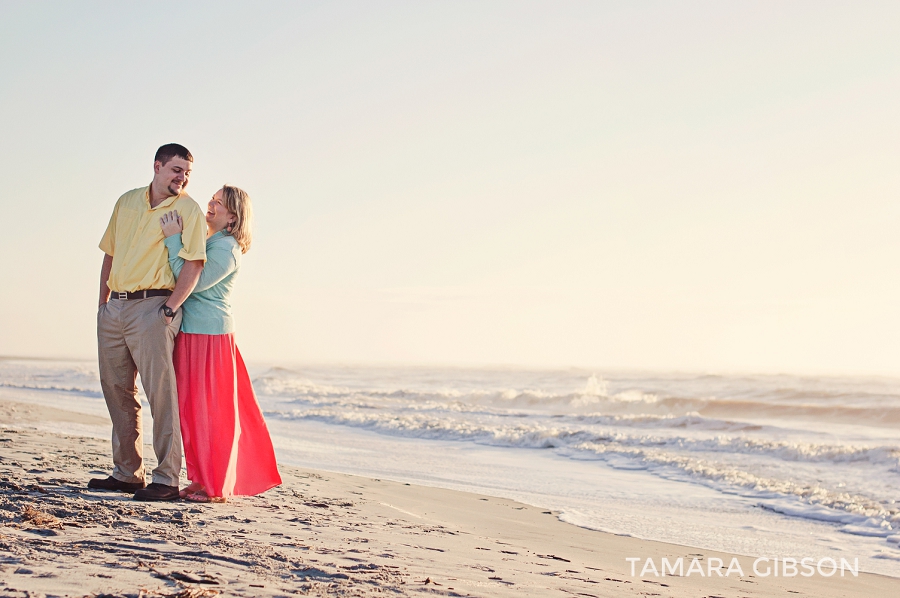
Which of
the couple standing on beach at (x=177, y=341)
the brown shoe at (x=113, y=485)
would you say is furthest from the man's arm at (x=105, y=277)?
the brown shoe at (x=113, y=485)

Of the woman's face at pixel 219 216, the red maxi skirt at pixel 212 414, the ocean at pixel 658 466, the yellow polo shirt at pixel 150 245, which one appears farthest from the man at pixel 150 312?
the ocean at pixel 658 466

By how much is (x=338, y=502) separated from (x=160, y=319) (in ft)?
5.28

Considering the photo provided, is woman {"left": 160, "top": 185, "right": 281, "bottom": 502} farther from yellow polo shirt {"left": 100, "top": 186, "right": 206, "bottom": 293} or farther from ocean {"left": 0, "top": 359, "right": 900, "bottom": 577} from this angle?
ocean {"left": 0, "top": 359, "right": 900, "bottom": 577}

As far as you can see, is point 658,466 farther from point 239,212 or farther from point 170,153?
point 170,153

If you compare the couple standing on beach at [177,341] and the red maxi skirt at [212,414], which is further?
the red maxi skirt at [212,414]

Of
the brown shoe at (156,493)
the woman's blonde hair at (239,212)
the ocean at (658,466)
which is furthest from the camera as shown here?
the ocean at (658,466)

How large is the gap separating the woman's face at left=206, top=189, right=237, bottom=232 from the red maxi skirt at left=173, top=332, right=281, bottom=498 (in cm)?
60

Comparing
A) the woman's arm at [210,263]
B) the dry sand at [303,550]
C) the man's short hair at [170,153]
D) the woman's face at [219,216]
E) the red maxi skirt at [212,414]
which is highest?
the man's short hair at [170,153]

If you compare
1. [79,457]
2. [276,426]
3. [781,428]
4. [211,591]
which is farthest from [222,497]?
[781,428]

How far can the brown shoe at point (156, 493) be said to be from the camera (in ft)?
11.7

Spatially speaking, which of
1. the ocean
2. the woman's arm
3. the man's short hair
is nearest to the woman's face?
the woman's arm

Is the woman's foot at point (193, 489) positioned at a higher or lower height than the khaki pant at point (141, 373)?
lower

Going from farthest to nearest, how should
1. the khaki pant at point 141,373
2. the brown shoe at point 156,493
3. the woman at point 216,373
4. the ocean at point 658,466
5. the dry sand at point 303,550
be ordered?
the ocean at point 658,466, the woman at point 216,373, the khaki pant at point 141,373, the brown shoe at point 156,493, the dry sand at point 303,550

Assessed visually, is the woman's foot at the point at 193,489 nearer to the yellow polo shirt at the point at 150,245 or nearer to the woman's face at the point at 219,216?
the yellow polo shirt at the point at 150,245
